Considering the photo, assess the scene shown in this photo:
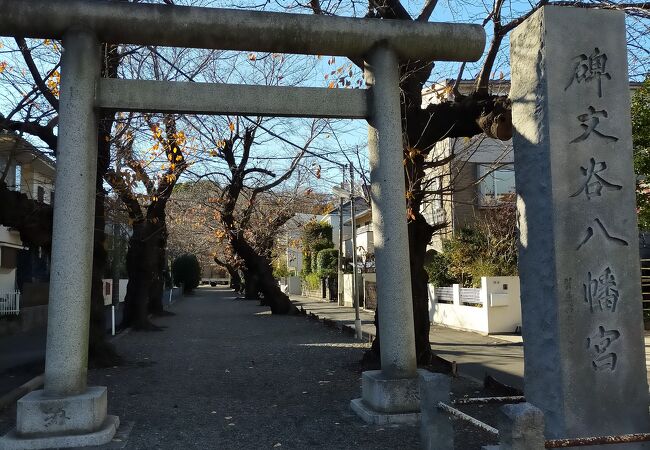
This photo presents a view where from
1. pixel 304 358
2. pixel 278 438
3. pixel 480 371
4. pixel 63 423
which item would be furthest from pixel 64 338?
pixel 480 371

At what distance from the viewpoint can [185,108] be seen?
6.99 metres

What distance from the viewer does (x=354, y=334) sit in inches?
681

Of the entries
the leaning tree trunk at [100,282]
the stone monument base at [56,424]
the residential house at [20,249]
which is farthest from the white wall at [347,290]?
the stone monument base at [56,424]

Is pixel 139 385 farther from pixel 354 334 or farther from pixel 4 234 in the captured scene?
pixel 4 234

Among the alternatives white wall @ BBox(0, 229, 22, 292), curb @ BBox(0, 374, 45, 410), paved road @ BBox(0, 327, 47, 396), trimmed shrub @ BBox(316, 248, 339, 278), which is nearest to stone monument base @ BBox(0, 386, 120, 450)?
curb @ BBox(0, 374, 45, 410)

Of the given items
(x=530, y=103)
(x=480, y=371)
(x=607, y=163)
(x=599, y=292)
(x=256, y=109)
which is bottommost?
(x=480, y=371)

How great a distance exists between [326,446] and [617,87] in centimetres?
447

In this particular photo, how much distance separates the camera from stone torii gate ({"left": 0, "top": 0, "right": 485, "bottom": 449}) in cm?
638

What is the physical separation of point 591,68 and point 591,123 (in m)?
0.48

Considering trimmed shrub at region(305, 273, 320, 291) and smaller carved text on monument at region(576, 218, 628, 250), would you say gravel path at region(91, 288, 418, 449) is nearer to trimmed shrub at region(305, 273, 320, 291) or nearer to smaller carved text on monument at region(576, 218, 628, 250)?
smaller carved text on monument at region(576, 218, 628, 250)

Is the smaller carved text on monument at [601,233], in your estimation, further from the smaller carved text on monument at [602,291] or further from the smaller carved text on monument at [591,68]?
the smaller carved text on monument at [591,68]

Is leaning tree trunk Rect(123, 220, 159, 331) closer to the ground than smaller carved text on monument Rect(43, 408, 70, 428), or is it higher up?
higher up

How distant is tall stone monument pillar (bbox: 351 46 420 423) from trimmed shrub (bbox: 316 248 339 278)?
3371 cm

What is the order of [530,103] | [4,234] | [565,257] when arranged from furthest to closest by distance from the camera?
1. [4,234]
2. [530,103]
3. [565,257]
